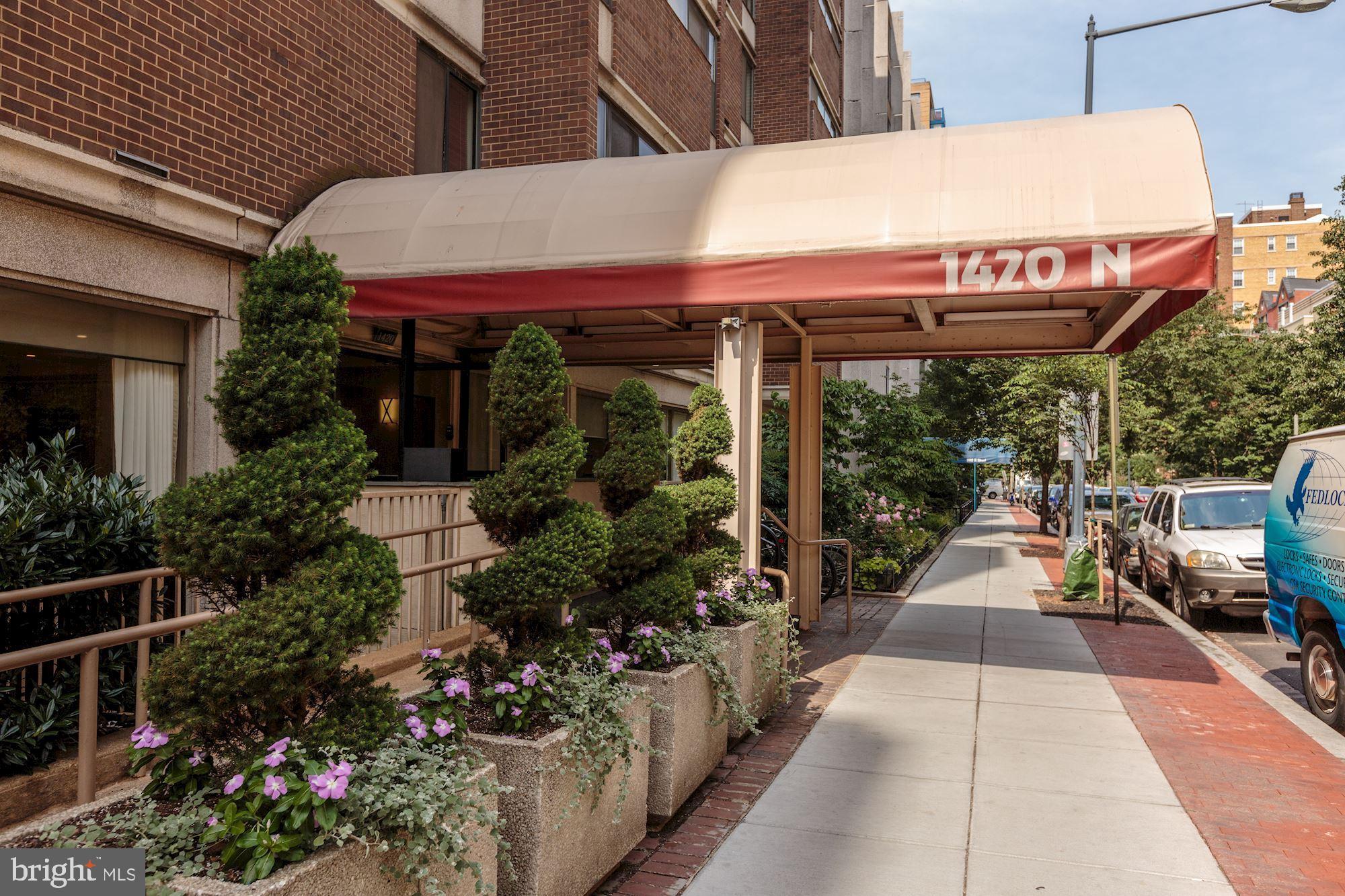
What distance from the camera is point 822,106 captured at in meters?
27.0

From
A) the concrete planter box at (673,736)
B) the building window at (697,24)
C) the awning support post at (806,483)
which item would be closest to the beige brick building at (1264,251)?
the building window at (697,24)

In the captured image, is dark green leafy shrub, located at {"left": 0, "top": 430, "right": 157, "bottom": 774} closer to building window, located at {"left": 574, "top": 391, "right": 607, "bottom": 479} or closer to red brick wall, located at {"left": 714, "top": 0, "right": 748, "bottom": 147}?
building window, located at {"left": 574, "top": 391, "right": 607, "bottom": 479}

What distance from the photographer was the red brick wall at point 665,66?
1279cm

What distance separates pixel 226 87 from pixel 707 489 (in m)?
4.96

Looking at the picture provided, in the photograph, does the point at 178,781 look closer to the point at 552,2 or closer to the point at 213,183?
the point at 213,183

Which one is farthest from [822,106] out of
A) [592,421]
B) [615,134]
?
[592,421]

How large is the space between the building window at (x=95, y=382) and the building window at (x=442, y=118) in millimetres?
4033

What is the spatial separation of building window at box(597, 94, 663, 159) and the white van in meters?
8.51

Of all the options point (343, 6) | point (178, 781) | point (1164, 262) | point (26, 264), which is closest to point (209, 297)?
point (26, 264)

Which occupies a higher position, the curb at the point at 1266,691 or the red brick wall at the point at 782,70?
the red brick wall at the point at 782,70

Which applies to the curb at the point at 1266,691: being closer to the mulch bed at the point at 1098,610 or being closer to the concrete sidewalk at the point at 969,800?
the mulch bed at the point at 1098,610

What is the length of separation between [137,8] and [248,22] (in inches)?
Result: 44.2

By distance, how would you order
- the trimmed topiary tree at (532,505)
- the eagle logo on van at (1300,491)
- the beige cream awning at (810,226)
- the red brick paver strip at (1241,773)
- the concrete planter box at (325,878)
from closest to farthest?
1. the concrete planter box at (325,878)
2. the trimmed topiary tree at (532,505)
3. the red brick paver strip at (1241,773)
4. the beige cream awning at (810,226)
5. the eagle logo on van at (1300,491)

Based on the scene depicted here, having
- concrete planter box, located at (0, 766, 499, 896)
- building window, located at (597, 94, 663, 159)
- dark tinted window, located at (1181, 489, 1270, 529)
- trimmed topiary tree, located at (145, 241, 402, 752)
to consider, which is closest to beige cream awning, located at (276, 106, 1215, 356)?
trimmed topiary tree, located at (145, 241, 402, 752)
